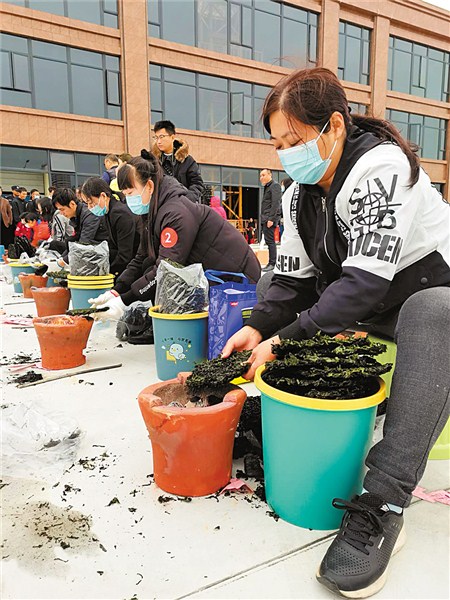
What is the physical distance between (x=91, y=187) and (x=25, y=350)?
1.44m

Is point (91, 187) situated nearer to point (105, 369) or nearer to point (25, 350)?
point (25, 350)

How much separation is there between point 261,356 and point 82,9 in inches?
487

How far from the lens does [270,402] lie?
3.69 ft

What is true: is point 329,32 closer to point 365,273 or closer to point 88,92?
point 88,92

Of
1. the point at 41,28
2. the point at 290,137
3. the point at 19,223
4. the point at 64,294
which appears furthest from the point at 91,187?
the point at 41,28

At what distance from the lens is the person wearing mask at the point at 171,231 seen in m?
2.40

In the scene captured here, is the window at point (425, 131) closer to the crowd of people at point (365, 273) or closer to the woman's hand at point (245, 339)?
the crowd of people at point (365, 273)

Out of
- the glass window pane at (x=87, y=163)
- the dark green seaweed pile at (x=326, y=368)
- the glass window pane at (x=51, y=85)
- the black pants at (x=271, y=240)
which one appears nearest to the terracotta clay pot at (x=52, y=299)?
the dark green seaweed pile at (x=326, y=368)

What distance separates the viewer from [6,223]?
793cm

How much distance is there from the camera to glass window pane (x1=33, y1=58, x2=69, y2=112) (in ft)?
34.8

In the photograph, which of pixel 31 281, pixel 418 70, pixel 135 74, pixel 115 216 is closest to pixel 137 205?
pixel 115 216

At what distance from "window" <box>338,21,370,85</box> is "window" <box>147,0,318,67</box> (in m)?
1.27

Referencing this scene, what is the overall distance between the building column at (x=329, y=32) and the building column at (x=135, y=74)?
599 centimetres

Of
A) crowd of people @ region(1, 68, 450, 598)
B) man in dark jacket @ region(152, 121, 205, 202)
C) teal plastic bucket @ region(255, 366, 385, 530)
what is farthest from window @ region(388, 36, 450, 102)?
teal plastic bucket @ region(255, 366, 385, 530)
